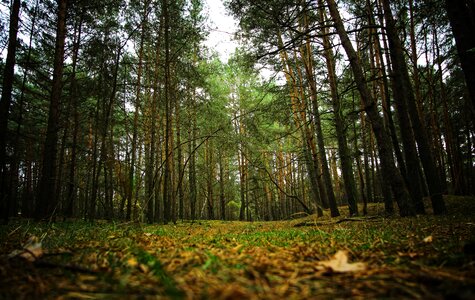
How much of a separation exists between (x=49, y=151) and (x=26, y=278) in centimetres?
820

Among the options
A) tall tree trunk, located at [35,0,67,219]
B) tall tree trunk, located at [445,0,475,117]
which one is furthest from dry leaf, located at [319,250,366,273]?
tall tree trunk, located at [35,0,67,219]

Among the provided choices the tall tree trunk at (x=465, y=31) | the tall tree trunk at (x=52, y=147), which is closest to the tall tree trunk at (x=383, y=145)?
the tall tree trunk at (x=465, y=31)

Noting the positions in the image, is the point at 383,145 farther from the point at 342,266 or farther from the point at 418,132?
the point at 342,266

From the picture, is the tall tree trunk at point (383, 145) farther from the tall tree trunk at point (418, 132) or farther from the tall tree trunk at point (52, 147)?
the tall tree trunk at point (52, 147)

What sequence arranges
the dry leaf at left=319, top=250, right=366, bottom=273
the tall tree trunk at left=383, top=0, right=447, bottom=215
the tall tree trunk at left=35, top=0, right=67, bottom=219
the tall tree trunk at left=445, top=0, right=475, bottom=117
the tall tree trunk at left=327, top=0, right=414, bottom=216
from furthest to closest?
the tall tree trunk at left=35, top=0, right=67, bottom=219
the tall tree trunk at left=383, top=0, right=447, bottom=215
the tall tree trunk at left=327, top=0, right=414, bottom=216
the tall tree trunk at left=445, top=0, right=475, bottom=117
the dry leaf at left=319, top=250, right=366, bottom=273

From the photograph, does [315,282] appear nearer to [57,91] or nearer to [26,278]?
[26,278]

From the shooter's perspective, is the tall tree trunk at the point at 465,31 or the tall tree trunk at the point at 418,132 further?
the tall tree trunk at the point at 418,132

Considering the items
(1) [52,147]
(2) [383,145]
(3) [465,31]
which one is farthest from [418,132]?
(1) [52,147]

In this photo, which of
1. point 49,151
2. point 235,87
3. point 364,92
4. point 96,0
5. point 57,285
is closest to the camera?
point 57,285

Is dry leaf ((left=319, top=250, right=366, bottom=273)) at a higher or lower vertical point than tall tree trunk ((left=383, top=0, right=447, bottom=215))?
lower

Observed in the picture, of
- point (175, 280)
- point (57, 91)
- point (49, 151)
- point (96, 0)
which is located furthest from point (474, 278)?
point (96, 0)

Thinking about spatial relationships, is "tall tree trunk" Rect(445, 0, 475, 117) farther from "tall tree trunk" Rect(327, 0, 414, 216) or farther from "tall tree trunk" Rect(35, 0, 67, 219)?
"tall tree trunk" Rect(35, 0, 67, 219)

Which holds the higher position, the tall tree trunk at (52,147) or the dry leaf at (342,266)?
the tall tree trunk at (52,147)

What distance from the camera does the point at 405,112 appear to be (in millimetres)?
6016
